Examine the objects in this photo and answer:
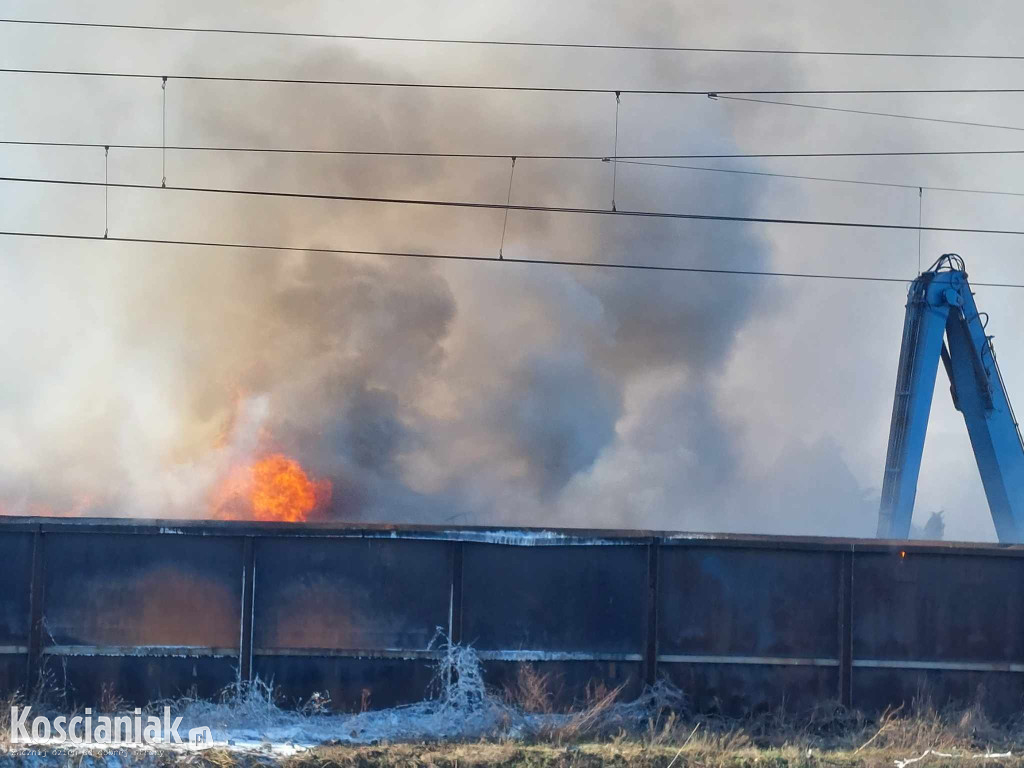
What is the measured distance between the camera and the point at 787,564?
1097 cm

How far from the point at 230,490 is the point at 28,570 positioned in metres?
22.1

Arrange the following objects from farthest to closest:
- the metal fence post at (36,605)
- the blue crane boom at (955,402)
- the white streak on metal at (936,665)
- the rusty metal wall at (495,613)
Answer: the blue crane boom at (955,402)
the white streak on metal at (936,665)
the rusty metal wall at (495,613)
the metal fence post at (36,605)

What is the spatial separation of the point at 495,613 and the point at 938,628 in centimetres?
506

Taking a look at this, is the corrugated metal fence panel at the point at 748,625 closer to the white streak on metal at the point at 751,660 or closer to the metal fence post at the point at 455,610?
the white streak on metal at the point at 751,660

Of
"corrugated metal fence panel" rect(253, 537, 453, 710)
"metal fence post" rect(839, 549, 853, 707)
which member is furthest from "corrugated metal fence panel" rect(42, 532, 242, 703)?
"metal fence post" rect(839, 549, 853, 707)

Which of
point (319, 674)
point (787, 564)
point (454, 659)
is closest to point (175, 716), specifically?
point (319, 674)

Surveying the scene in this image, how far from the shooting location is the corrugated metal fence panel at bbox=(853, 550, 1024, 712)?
1087 cm

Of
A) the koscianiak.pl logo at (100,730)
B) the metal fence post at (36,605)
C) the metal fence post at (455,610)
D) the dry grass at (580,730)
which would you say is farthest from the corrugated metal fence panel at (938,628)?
the metal fence post at (36,605)

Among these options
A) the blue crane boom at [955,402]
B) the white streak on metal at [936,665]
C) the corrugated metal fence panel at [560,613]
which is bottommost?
the white streak on metal at [936,665]

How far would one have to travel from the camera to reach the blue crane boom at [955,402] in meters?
22.1

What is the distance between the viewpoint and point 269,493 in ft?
103

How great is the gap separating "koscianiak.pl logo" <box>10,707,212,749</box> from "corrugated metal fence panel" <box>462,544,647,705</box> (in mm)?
3067

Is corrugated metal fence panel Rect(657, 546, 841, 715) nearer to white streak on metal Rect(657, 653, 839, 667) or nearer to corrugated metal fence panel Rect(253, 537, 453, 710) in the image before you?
white streak on metal Rect(657, 653, 839, 667)

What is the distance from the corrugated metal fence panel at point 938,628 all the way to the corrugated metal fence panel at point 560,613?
8.57 feet
